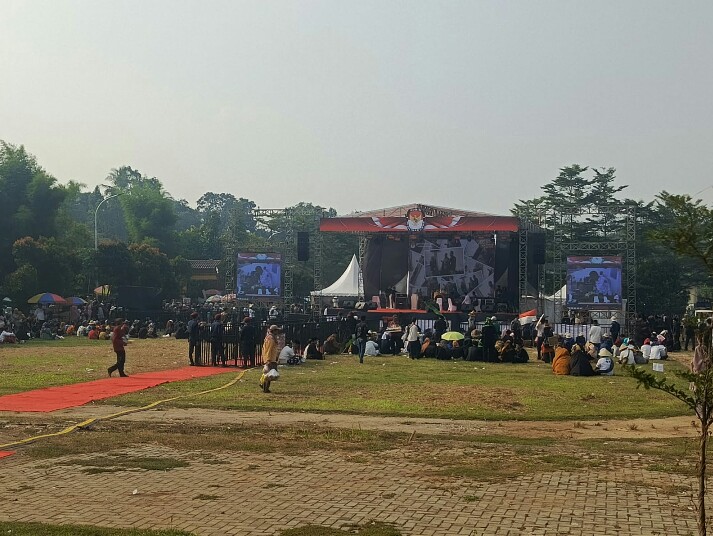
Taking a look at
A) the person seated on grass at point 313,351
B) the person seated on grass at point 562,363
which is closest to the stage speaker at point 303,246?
the person seated on grass at point 313,351

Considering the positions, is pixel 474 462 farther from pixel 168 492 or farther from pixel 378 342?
pixel 378 342

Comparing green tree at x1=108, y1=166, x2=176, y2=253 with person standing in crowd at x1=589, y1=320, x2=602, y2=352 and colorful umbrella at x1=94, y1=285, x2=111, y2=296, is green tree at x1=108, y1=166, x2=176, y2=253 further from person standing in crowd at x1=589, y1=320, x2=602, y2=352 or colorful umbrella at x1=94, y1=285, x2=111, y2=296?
person standing in crowd at x1=589, y1=320, x2=602, y2=352

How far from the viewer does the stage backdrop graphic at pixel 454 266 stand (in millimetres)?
48219

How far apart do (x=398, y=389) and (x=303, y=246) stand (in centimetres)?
3168

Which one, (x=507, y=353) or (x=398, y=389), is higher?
(x=507, y=353)

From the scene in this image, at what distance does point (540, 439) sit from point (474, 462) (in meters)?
2.57

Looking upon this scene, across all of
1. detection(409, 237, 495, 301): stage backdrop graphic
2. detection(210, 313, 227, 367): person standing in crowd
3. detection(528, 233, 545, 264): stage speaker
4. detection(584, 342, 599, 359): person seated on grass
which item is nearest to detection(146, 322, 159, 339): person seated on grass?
detection(409, 237, 495, 301): stage backdrop graphic

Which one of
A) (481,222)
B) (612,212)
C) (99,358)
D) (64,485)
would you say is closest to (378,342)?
(99,358)

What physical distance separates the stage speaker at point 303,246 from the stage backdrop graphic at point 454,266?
19.7ft

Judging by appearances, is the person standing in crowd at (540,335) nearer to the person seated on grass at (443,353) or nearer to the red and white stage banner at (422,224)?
the person seated on grass at (443,353)

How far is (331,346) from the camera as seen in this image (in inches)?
1254

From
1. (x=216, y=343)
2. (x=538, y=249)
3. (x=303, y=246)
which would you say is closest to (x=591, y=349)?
(x=216, y=343)

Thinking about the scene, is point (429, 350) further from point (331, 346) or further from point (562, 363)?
point (562, 363)

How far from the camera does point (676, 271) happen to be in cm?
6200
